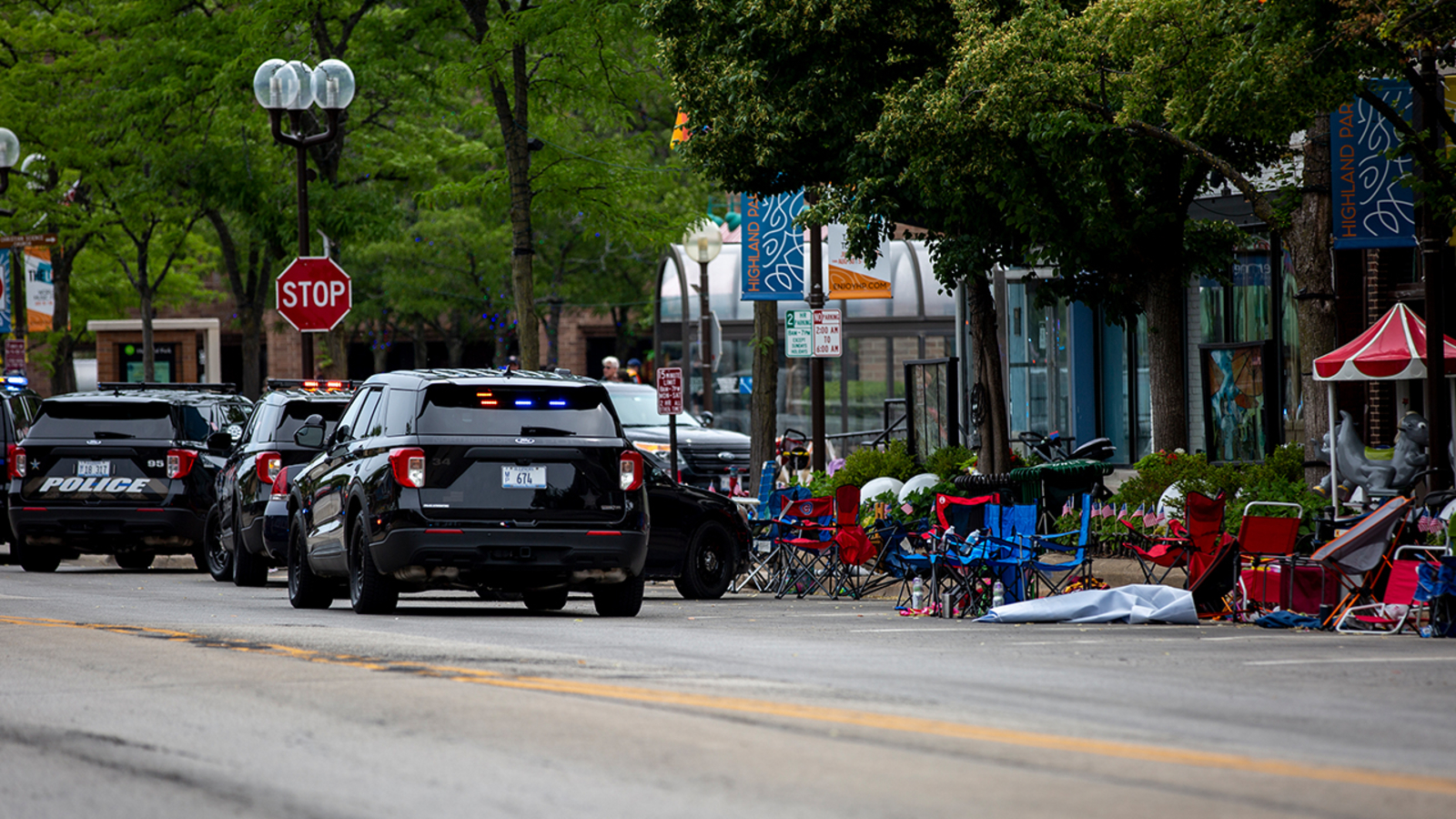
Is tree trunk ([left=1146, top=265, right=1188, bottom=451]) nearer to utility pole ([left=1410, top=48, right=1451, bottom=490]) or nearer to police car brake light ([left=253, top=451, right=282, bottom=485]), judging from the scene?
utility pole ([left=1410, top=48, right=1451, bottom=490])

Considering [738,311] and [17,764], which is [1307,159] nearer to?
[17,764]

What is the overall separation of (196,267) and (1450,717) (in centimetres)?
4793

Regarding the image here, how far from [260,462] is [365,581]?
4919mm

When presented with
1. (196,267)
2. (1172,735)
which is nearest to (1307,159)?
(1172,735)

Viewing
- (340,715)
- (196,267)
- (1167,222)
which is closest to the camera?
(340,715)

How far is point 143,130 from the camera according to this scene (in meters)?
31.5

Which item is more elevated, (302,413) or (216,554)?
(302,413)

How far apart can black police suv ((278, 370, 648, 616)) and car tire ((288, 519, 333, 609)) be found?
1123 mm

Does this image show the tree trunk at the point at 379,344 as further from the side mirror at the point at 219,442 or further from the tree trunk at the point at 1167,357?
the tree trunk at the point at 1167,357

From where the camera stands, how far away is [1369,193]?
1827cm

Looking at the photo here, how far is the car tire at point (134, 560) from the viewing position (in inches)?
942

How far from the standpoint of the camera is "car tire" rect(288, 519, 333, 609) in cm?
1620

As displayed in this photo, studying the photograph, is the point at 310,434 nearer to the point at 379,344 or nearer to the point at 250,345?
the point at 250,345

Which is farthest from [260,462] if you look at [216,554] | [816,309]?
[816,309]
